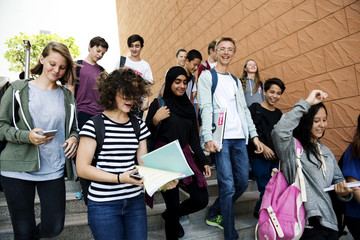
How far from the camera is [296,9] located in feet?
10.7

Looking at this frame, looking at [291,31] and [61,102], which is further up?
[291,31]

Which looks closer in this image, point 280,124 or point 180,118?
point 280,124

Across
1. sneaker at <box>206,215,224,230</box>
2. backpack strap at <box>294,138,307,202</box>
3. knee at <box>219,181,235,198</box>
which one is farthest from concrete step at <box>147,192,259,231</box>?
backpack strap at <box>294,138,307,202</box>

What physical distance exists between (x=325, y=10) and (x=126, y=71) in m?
2.72

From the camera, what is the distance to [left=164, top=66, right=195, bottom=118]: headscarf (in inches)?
88.9

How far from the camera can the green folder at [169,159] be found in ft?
4.55

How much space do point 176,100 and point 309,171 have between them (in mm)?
1324

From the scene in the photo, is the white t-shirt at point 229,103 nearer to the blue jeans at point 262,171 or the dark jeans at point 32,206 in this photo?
the blue jeans at point 262,171

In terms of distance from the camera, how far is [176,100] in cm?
230

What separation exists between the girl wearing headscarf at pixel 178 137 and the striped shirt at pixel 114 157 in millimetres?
586

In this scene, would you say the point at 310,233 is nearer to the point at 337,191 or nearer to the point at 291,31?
the point at 337,191

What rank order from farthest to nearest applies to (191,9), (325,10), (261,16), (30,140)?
(191,9) < (261,16) < (325,10) < (30,140)

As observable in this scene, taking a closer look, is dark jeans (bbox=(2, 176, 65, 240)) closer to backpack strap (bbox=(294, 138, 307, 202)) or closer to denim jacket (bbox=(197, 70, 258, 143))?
denim jacket (bbox=(197, 70, 258, 143))

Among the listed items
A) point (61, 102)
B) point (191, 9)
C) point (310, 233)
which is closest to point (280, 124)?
point (310, 233)
